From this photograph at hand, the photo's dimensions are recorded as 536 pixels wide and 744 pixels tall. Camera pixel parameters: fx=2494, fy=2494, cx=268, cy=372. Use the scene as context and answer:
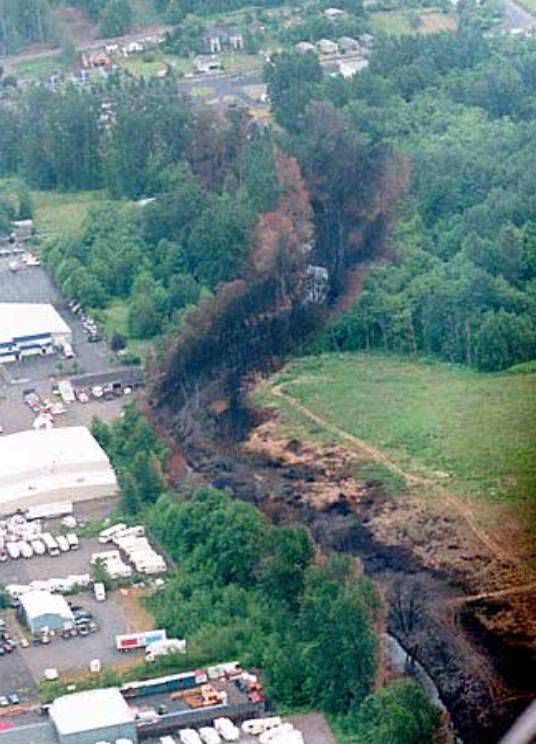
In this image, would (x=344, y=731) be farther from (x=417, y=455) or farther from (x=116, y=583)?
(x=417, y=455)

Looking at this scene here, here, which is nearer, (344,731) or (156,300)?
(344,731)

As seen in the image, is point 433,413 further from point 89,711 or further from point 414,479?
point 89,711

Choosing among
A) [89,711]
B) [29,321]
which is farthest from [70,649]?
[29,321]

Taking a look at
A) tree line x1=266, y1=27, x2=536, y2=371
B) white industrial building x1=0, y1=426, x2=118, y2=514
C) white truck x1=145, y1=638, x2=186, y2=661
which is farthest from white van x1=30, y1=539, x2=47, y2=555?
tree line x1=266, y1=27, x2=536, y2=371

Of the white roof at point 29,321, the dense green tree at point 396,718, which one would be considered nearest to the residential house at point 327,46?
the white roof at point 29,321

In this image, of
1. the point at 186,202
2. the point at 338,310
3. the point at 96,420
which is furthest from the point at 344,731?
the point at 186,202

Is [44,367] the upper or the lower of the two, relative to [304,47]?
lower

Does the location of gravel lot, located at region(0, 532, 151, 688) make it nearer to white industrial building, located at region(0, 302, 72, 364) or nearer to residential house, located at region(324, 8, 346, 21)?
white industrial building, located at region(0, 302, 72, 364)
